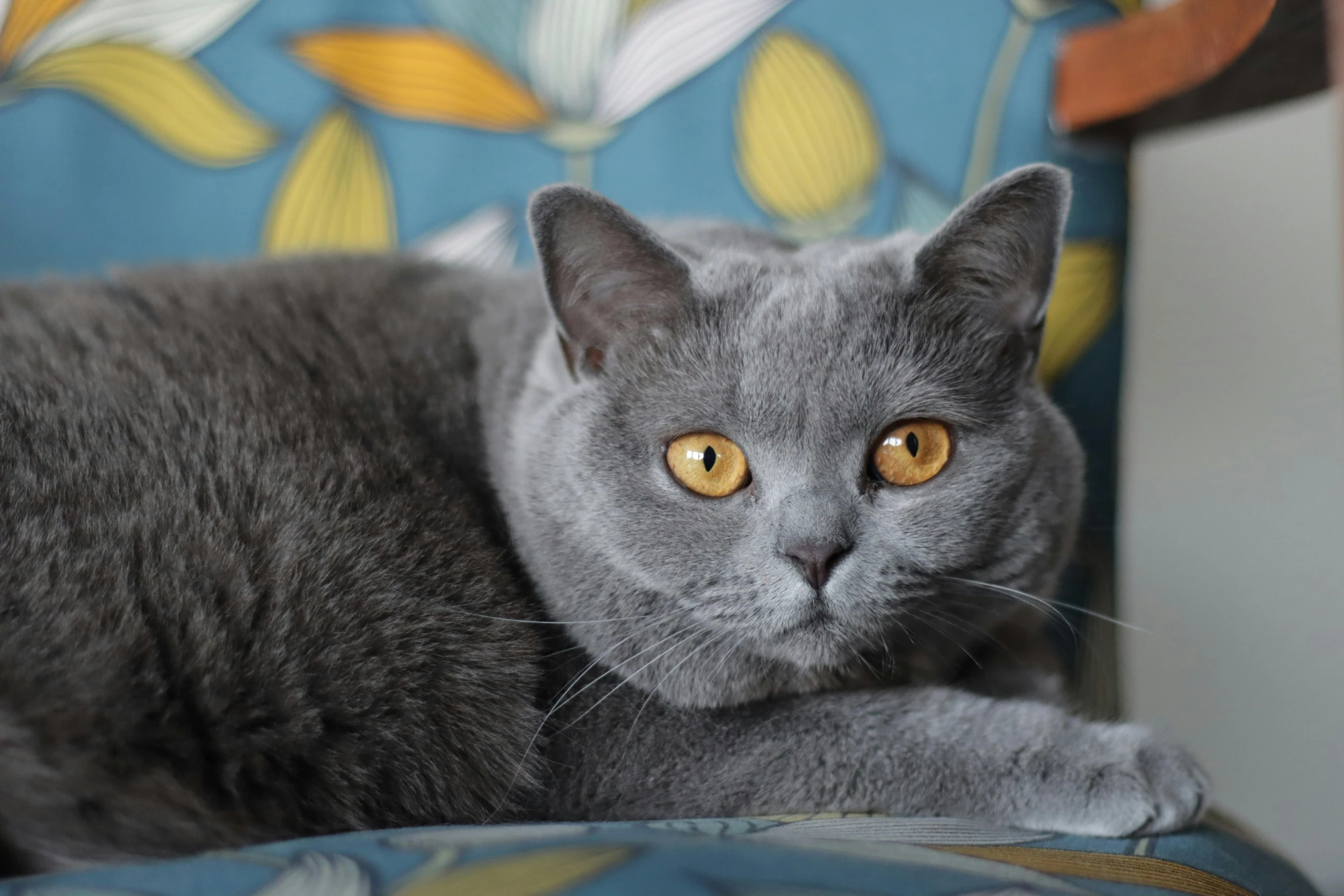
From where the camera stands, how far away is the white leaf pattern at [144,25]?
4.10ft

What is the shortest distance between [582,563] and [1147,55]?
0.89 m

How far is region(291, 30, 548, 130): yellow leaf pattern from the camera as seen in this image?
1317mm

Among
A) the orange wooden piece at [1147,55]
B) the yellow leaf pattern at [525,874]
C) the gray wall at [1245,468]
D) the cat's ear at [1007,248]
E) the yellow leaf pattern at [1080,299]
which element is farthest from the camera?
the gray wall at [1245,468]

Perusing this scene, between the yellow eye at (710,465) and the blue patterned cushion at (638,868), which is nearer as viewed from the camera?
the blue patterned cushion at (638,868)

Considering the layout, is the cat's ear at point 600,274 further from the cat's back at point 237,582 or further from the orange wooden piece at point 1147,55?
the orange wooden piece at point 1147,55

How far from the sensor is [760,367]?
0.81 m

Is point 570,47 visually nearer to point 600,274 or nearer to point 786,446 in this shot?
point 600,274

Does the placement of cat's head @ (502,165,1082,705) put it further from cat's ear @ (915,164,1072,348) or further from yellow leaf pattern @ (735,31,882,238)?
yellow leaf pattern @ (735,31,882,238)

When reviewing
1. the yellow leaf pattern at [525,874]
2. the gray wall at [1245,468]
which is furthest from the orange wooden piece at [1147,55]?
the yellow leaf pattern at [525,874]

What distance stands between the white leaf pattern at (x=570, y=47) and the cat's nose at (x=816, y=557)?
2.64ft

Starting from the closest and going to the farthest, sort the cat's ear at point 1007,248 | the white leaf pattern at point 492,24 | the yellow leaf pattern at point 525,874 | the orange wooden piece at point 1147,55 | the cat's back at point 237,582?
the yellow leaf pattern at point 525,874, the cat's back at point 237,582, the cat's ear at point 1007,248, the orange wooden piece at point 1147,55, the white leaf pattern at point 492,24

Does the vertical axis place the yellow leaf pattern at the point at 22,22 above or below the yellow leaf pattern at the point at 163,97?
above

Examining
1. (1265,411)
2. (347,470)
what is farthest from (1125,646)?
(347,470)

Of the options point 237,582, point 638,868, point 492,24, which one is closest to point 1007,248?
point 638,868
